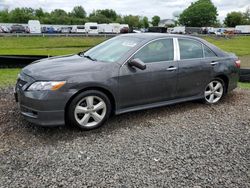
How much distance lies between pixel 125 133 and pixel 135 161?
88 cm

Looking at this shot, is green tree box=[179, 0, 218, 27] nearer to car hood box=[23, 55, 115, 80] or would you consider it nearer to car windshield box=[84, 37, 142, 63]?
car windshield box=[84, 37, 142, 63]

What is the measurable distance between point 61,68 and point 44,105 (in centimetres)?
67

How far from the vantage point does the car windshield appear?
472 centimetres

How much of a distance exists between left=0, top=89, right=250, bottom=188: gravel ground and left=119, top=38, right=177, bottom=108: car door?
0.43 m

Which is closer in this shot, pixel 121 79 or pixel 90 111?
pixel 90 111

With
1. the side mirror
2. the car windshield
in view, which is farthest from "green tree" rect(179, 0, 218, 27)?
the side mirror

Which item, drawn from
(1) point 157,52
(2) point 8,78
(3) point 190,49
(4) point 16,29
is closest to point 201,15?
(4) point 16,29

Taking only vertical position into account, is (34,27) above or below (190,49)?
above

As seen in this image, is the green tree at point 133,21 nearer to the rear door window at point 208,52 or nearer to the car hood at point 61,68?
the rear door window at point 208,52

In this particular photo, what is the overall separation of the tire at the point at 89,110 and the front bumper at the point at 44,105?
0.16m

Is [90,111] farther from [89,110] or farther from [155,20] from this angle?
Answer: [155,20]

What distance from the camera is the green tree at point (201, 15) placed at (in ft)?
367

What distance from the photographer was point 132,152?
12.2ft

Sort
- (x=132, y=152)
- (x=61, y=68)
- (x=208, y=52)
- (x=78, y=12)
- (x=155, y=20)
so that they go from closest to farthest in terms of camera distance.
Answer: (x=132, y=152), (x=61, y=68), (x=208, y=52), (x=78, y=12), (x=155, y=20)
